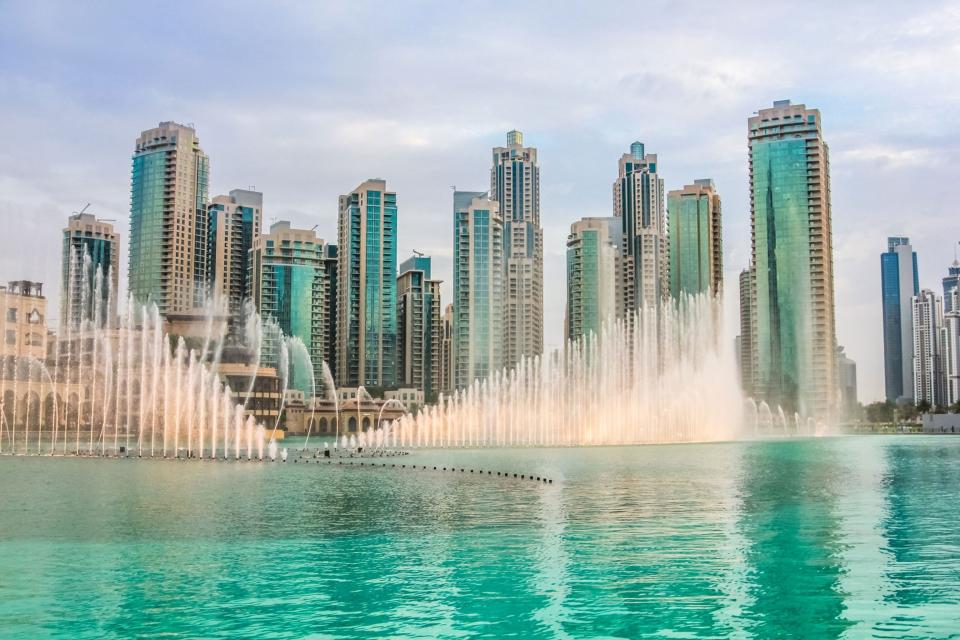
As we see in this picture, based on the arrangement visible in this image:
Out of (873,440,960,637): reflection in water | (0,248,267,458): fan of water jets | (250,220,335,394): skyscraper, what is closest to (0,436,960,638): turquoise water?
(873,440,960,637): reflection in water

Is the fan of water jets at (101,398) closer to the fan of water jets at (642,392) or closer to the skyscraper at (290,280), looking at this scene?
the fan of water jets at (642,392)

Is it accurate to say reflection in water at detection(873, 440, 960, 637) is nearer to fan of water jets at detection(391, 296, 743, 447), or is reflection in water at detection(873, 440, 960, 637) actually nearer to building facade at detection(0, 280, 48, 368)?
fan of water jets at detection(391, 296, 743, 447)

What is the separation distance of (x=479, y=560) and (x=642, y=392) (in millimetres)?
77382

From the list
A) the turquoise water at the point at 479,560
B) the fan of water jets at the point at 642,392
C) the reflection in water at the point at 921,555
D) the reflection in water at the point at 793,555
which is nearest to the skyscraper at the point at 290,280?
the fan of water jets at the point at 642,392

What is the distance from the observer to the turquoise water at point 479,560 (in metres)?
18.4

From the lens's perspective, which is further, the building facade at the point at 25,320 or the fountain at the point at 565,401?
the building facade at the point at 25,320

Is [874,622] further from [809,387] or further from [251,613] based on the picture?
[809,387]

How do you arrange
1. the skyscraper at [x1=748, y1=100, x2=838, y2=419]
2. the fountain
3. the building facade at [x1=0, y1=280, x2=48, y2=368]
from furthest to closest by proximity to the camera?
the skyscraper at [x1=748, y1=100, x2=838, y2=419]
the building facade at [x1=0, y1=280, x2=48, y2=368]
the fountain

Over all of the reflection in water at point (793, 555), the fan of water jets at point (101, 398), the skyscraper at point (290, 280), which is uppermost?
the skyscraper at point (290, 280)

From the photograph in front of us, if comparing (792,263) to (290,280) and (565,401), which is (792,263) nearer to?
(565,401)

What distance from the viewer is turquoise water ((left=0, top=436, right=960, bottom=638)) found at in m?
18.4

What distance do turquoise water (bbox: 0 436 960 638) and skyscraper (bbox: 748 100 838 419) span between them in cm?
13545

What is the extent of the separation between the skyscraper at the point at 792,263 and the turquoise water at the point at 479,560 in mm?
135454

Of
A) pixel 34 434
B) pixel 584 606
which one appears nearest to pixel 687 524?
pixel 584 606
